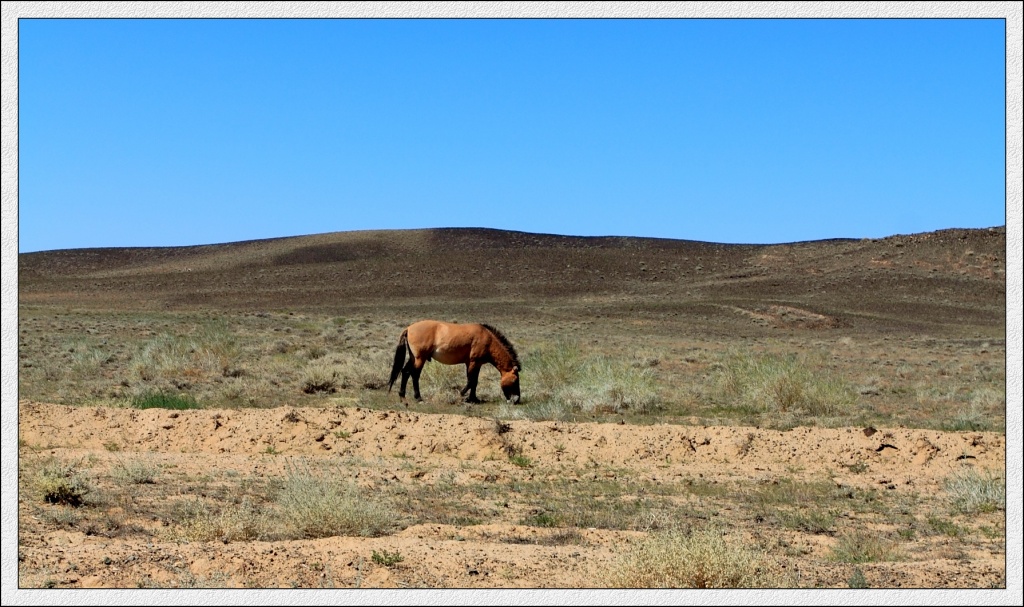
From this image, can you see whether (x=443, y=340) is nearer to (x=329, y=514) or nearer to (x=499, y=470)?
(x=499, y=470)

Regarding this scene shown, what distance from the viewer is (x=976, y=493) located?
11070 millimetres

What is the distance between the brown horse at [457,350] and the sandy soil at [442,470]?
4.60 m

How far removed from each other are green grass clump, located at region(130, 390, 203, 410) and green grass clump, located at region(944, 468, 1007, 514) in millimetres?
12234

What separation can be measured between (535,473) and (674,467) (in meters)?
1.94

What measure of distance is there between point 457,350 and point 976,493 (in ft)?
37.4

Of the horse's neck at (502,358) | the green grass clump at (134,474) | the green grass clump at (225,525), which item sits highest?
the horse's neck at (502,358)

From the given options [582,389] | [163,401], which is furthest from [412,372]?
[163,401]

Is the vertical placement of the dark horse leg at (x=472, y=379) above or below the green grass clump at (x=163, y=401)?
above

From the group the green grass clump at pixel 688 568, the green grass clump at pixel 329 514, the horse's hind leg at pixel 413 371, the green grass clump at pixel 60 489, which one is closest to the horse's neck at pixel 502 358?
the horse's hind leg at pixel 413 371

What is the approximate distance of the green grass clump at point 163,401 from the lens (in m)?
18.6

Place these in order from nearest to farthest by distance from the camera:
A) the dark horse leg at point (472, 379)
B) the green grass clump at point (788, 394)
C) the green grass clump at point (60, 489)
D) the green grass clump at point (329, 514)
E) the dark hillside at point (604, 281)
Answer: the green grass clump at point (329, 514), the green grass clump at point (60, 489), the green grass clump at point (788, 394), the dark horse leg at point (472, 379), the dark hillside at point (604, 281)

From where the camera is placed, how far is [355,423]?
1567 cm

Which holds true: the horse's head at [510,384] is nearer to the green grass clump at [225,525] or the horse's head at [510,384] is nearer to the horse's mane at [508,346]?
the horse's mane at [508,346]

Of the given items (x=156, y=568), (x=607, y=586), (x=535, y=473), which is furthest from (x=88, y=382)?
(x=607, y=586)
